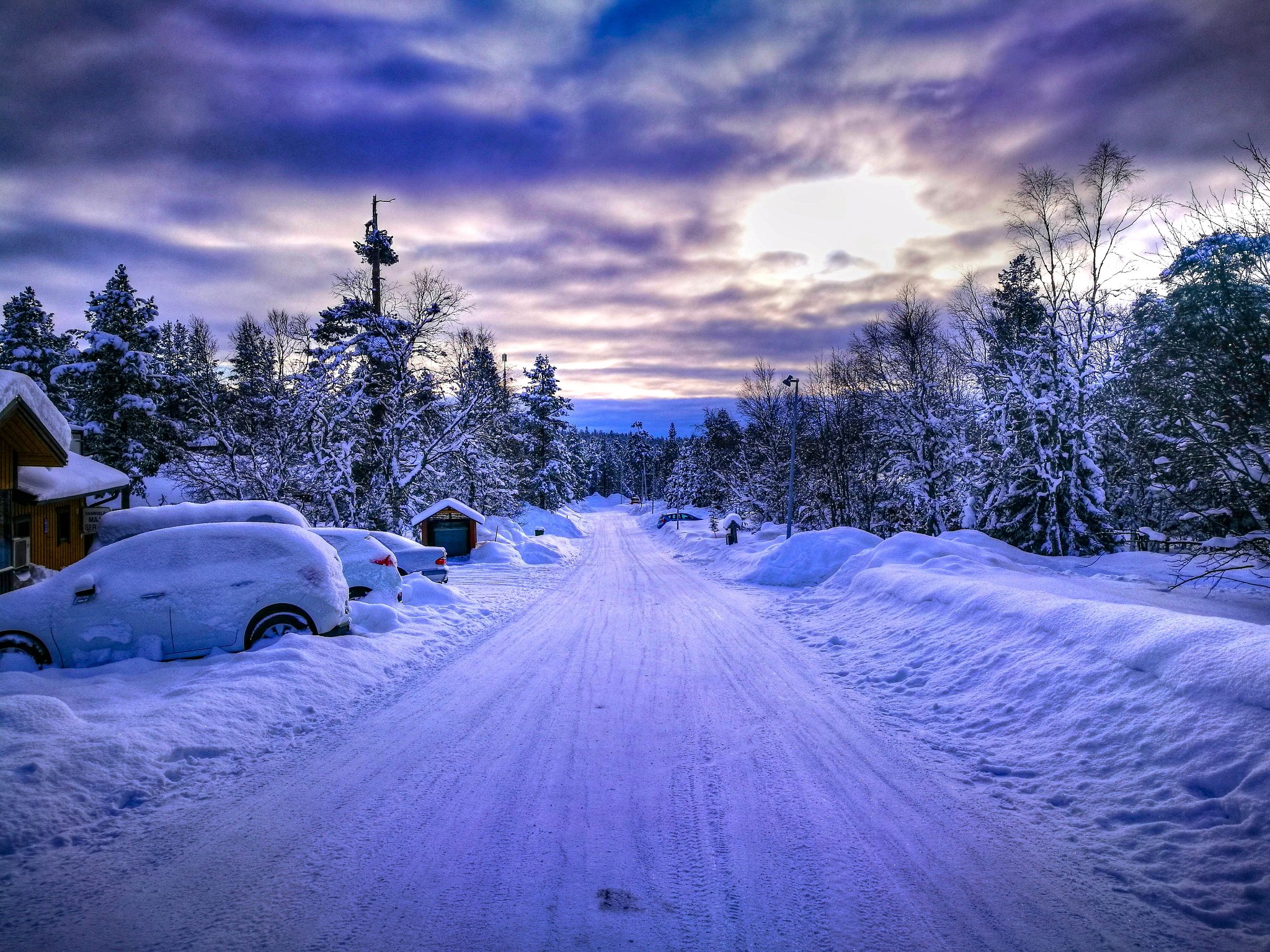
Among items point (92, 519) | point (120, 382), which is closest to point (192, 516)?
point (92, 519)

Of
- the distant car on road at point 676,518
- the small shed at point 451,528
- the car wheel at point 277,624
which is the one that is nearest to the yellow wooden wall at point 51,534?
the car wheel at point 277,624

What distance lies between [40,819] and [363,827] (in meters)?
2.09

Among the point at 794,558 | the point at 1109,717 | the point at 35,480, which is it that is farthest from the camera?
the point at 794,558

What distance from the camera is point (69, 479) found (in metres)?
13.9

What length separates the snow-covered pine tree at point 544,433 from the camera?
156 ft

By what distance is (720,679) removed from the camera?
750 cm

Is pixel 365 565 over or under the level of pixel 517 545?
over

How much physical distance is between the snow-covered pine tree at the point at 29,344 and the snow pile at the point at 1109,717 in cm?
3842

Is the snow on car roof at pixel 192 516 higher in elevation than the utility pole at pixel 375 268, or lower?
lower

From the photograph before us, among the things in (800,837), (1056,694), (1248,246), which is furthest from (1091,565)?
(800,837)

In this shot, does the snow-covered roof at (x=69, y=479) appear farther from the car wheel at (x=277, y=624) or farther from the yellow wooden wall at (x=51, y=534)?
the car wheel at (x=277, y=624)

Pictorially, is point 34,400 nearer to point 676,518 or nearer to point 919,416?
point 919,416

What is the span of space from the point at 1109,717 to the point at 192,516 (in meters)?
15.3

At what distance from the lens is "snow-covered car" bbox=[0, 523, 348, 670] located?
716cm
